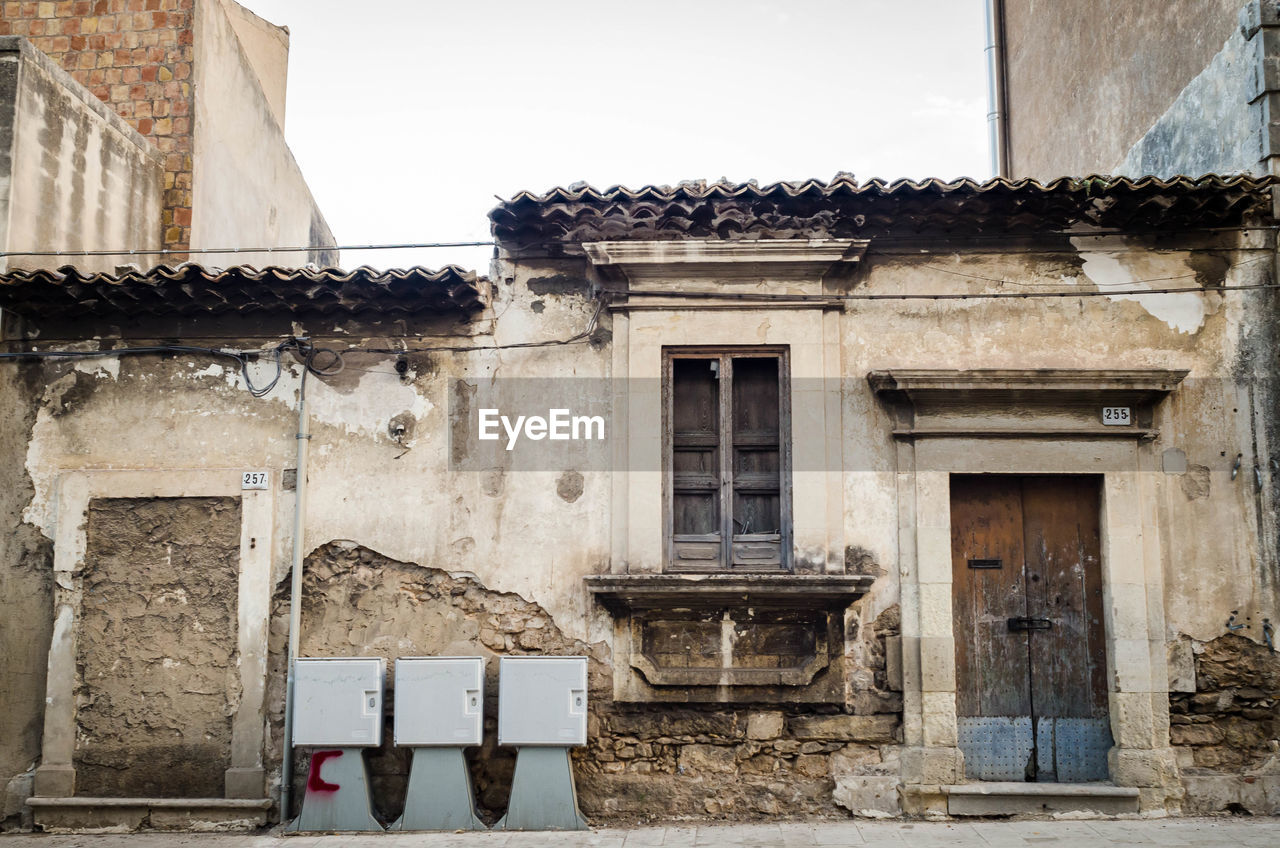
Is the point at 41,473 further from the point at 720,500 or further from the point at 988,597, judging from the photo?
the point at 988,597

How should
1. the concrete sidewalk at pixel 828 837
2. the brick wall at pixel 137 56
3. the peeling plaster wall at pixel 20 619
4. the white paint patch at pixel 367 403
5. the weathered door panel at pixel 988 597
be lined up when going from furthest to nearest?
1. the brick wall at pixel 137 56
2. the white paint patch at pixel 367 403
3. the peeling plaster wall at pixel 20 619
4. the weathered door panel at pixel 988 597
5. the concrete sidewalk at pixel 828 837

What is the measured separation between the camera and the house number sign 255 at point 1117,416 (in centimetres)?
680

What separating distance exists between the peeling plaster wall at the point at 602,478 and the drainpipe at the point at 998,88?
6.37 metres

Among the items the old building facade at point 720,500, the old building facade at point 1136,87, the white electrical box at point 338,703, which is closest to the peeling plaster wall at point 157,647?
the old building facade at point 720,500

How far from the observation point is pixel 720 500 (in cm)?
696

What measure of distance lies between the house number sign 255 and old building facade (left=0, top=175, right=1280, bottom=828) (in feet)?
0.22

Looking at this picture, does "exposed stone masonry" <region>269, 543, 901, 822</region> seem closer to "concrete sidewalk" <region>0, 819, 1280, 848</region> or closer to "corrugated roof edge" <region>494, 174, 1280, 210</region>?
"concrete sidewalk" <region>0, 819, 1280, 848</region>

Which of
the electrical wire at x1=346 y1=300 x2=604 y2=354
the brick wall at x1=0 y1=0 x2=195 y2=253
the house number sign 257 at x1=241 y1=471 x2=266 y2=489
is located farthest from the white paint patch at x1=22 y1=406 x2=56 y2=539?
the brick wall at x1=0 y1=0 x2=195 y2=253

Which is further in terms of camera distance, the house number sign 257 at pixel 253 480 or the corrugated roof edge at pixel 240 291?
the house number sign 257 at pixel 253 480

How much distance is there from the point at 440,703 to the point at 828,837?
2598mm

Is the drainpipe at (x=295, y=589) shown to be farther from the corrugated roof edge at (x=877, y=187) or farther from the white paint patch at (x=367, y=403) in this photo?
the corrugated roof edge at (x=877, y=187)

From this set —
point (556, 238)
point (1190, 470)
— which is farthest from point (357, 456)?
point (1190, 470)

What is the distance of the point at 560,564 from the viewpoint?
6.94m

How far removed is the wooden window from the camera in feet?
22.7
